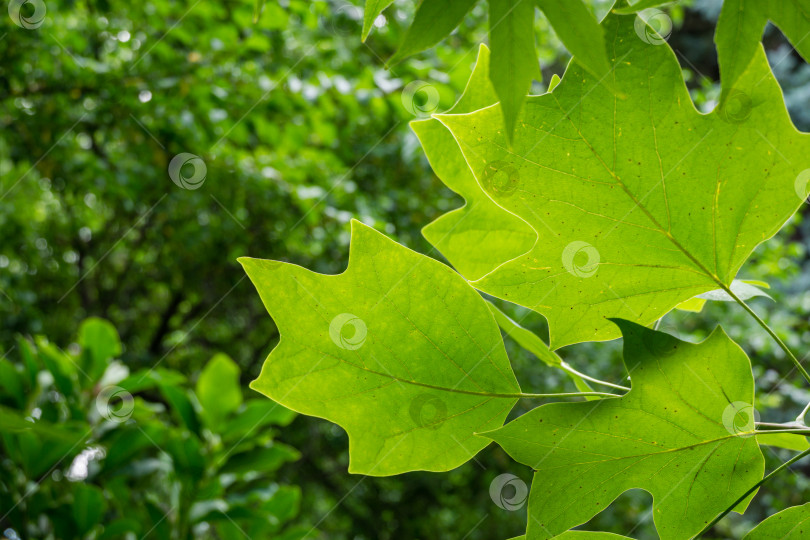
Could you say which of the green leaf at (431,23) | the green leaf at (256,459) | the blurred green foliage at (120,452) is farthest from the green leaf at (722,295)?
the green leaf at (256,459)

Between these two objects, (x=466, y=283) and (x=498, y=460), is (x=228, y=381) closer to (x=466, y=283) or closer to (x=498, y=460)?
(x=466, y=283)

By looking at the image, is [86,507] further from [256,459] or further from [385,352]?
[385,352]

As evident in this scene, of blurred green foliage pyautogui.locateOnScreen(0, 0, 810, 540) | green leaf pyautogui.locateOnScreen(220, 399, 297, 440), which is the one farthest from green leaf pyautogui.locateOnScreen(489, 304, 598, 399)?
green leaf pyautogui.locateOnScreen(220, 399, 297, 440)

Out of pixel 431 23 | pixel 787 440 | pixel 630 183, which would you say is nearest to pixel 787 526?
pixel 787 440

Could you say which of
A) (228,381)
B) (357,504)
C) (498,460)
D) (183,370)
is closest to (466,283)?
(228,381)

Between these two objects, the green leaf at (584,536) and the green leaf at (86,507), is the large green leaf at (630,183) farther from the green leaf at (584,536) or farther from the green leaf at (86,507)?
the green leaf at (86,507)

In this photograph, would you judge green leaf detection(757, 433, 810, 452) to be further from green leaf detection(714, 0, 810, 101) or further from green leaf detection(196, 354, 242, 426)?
green leaf detection(196, 354, 242, 426)

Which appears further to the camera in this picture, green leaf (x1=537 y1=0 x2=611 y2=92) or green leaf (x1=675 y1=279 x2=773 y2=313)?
green leaf (x1=675 y1=279 x2=773 y2=313)
